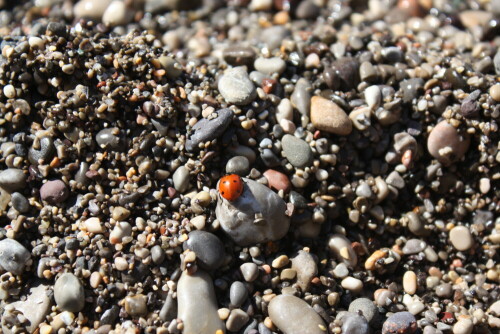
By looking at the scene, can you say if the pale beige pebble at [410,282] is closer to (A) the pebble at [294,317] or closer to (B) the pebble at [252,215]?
(A) the pebble at [294,317]

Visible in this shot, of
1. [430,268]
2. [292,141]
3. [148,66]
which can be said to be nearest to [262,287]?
[292,141]

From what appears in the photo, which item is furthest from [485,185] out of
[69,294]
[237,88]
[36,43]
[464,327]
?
[36,43]

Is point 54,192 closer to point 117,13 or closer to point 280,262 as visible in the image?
point 280,262

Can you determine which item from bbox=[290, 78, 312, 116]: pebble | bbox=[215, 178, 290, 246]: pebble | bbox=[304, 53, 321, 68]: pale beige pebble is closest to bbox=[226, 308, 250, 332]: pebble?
bbox=[215, 178, 290, 246]: pebble

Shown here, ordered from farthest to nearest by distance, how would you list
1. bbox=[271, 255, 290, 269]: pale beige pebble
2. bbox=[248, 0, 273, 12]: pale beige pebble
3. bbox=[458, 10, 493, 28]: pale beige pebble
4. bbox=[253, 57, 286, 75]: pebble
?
bbox=[248, 0, 273, 12]: pale beige pebble
bbox=[458, 10, 493, 28]: pale beige pebble
bbox=[253, 57, 286, 75]: pebble
bbox=[271, 255, 290, 269]: pale beige pebble

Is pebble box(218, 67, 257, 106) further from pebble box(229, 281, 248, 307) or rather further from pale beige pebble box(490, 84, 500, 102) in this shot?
pale beige pebble box(490, 84, 500, 102)

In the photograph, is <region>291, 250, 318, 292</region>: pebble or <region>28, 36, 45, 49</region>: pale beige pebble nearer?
<region>291, 250, 318, 292</region>: pebble
